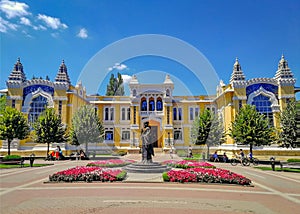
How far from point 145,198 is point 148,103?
34.0m

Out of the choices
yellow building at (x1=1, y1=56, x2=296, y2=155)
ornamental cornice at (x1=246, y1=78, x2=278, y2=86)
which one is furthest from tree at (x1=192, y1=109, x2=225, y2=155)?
ornamental cornice at (x1=246, y1=78, x2=278, y2=86)

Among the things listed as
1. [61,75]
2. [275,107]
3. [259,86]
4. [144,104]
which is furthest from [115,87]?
[275,107]

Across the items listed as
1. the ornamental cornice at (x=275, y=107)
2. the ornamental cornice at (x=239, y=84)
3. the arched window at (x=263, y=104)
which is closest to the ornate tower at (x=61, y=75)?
the ornamental cornice at (x=239, y=84)

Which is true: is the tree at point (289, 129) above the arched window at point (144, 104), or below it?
below

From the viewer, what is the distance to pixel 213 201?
845cm

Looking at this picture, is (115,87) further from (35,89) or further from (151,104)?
(35,89)

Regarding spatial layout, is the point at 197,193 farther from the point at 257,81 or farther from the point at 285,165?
the point at 257,81

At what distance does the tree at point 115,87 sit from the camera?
2301 inches

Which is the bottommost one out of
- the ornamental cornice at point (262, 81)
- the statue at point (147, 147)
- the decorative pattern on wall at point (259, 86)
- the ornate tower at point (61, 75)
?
the statue at point (147, 147)

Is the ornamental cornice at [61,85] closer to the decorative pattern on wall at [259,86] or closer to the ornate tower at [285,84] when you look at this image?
the decorative pattern on wall at [259,86]

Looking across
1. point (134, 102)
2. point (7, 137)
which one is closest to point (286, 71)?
point (134, 102)

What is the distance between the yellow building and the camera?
1275 inches

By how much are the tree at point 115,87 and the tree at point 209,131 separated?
32830 millimetres

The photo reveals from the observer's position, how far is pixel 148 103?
42.5 metres
